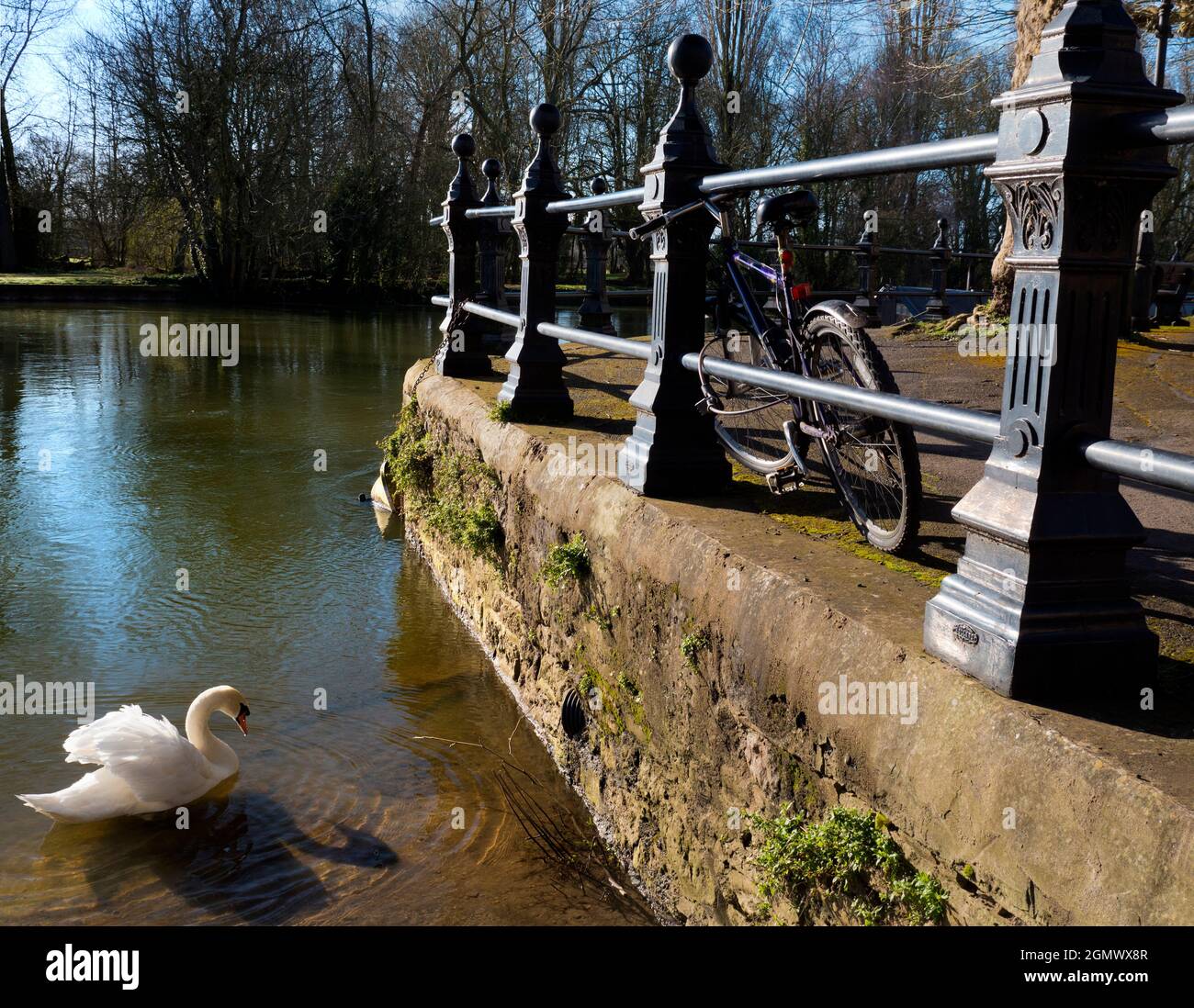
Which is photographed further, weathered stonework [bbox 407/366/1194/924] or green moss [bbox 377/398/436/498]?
green moss [bbox 377/398/436/498]

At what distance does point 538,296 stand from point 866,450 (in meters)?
2.67

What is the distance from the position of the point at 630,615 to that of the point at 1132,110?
201 cm

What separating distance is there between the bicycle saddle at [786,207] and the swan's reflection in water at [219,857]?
2386 millimetres

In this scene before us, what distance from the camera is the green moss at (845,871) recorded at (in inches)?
82.2

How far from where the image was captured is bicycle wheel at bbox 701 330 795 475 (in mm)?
3824

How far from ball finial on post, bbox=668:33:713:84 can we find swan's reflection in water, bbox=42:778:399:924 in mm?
2779

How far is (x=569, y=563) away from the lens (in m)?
3.93

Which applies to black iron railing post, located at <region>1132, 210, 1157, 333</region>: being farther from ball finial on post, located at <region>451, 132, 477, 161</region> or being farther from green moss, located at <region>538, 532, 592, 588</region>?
green moss, located at <region>538, 532, 592, 588</region>

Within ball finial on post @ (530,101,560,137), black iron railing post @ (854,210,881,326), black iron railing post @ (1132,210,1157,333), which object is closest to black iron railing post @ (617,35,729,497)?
ball finial on post @ (530,101,560,137)

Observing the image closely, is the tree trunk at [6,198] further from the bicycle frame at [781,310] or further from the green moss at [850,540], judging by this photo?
the green moss at [850,540]

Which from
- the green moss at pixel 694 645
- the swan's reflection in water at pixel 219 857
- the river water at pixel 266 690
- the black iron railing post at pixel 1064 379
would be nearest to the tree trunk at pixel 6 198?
the river water at pixel 266 690
